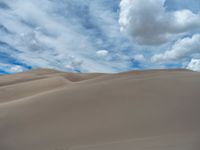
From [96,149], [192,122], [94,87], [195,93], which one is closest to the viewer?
[96,149]

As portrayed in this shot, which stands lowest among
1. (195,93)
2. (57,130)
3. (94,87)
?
(57,130)

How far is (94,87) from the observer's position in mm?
6250

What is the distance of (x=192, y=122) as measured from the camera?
3748 millimetres

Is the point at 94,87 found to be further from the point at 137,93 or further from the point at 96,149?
the point at 96,149

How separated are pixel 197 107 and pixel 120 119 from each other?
1.59 m

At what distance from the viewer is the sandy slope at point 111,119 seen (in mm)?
3371

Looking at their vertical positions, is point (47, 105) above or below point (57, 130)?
above

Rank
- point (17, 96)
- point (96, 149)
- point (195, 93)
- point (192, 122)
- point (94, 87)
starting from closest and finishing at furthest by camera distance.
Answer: point (96, 149), point (192, 122), point (195, 93), point (94, 87), point (17, 96)

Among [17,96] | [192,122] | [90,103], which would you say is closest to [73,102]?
[90,103]

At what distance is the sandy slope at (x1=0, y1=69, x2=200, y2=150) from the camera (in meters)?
3.37

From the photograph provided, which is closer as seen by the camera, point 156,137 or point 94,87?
point 156,137

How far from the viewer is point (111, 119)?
13.6 feet

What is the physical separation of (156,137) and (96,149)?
954 millimetres

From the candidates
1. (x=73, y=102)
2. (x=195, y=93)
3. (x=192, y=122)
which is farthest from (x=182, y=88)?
(x=73, y=102)
